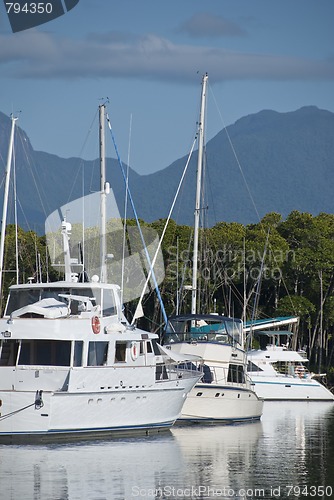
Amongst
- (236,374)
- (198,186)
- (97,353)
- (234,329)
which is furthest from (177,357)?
(198,186)

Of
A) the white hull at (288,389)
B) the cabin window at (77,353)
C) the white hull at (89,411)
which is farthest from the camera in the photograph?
the white hull at (288,389)

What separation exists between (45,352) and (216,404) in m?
11.7

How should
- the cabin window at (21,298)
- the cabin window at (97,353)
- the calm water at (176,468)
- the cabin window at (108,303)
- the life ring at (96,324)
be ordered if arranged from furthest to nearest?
1. the cabin window at (108,303)
2. the cabin window at (21,298)
3. the life ring at (96,324)
4. the cabin window at (97,353)
5. the calm water at (176,468)

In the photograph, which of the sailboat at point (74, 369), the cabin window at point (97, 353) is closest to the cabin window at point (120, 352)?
the sailboat at point (74, 369)

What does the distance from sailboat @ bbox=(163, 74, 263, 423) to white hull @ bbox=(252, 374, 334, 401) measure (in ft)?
49.1

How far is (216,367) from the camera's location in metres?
49.3

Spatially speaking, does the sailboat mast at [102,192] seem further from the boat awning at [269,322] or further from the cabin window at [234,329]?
the boat awning at [269,322]

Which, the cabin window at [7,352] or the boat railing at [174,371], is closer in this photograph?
the cabin window at [7,352]

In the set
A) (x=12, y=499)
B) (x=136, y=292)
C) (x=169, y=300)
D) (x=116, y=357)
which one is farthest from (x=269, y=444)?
(x=169, y=300)

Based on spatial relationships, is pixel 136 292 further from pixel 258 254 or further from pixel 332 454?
pixel 332 454

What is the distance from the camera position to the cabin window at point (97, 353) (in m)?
39.8

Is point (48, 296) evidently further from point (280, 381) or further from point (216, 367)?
point (280, 381)

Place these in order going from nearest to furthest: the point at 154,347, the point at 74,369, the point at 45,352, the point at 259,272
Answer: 1. the point at 74,369
2. the point at 45,352
3. the point at 154,347
4. the point at 259,272

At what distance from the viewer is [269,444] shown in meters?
43.3
